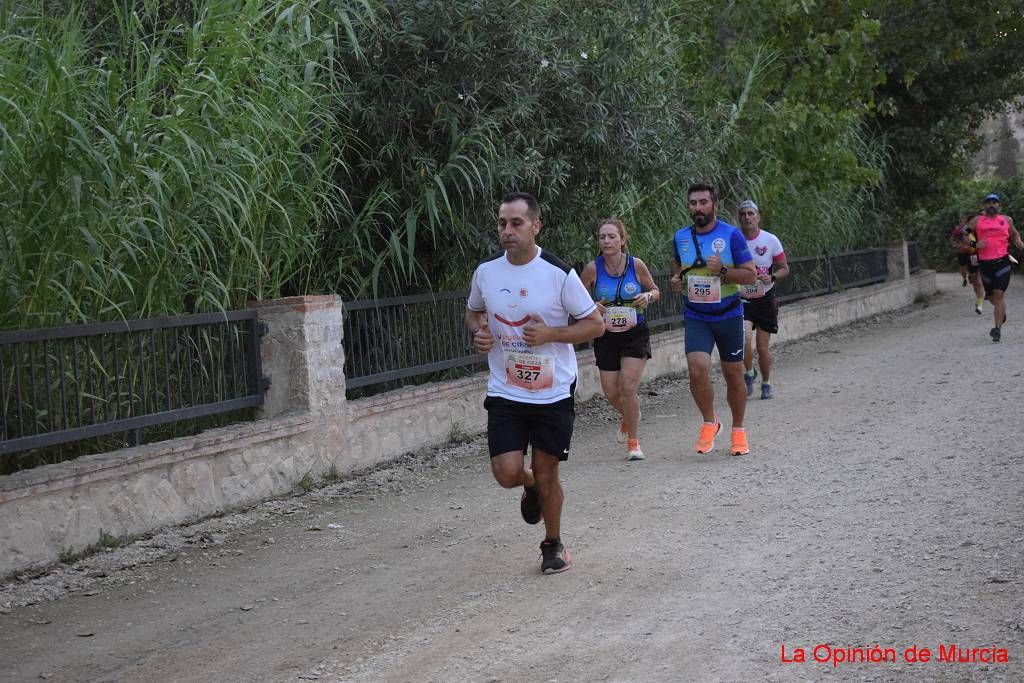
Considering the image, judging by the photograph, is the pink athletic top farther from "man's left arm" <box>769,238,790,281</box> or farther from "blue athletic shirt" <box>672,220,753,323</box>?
"blue athletic shirt" <box>672,220,753,323</box>

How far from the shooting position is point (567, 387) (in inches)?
260

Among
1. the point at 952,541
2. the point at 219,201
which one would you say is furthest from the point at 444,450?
the point at 952,541

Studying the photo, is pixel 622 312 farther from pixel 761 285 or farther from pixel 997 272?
pixel 997 272

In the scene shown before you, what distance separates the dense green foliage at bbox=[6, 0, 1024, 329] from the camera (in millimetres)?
7215

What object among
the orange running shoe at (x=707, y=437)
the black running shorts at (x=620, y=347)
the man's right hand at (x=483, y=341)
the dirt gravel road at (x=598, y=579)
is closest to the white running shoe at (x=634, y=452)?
the dirt gravel road at (x=598, y=579)

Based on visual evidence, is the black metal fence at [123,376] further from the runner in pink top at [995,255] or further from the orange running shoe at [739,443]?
the runner in pink top at [995,255]

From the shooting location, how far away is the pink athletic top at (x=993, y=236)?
1714cm

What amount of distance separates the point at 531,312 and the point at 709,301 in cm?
357

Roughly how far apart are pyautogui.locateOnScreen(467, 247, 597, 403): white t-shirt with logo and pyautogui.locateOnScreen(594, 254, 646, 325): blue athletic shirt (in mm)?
3332

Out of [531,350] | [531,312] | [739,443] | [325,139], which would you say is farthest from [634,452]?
[531,312]

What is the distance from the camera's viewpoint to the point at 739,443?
984 cm

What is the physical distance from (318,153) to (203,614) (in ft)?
13.8

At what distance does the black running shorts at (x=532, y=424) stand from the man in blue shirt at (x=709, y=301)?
331 centimetres

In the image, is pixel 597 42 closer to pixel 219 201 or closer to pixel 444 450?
pixel 444 450
